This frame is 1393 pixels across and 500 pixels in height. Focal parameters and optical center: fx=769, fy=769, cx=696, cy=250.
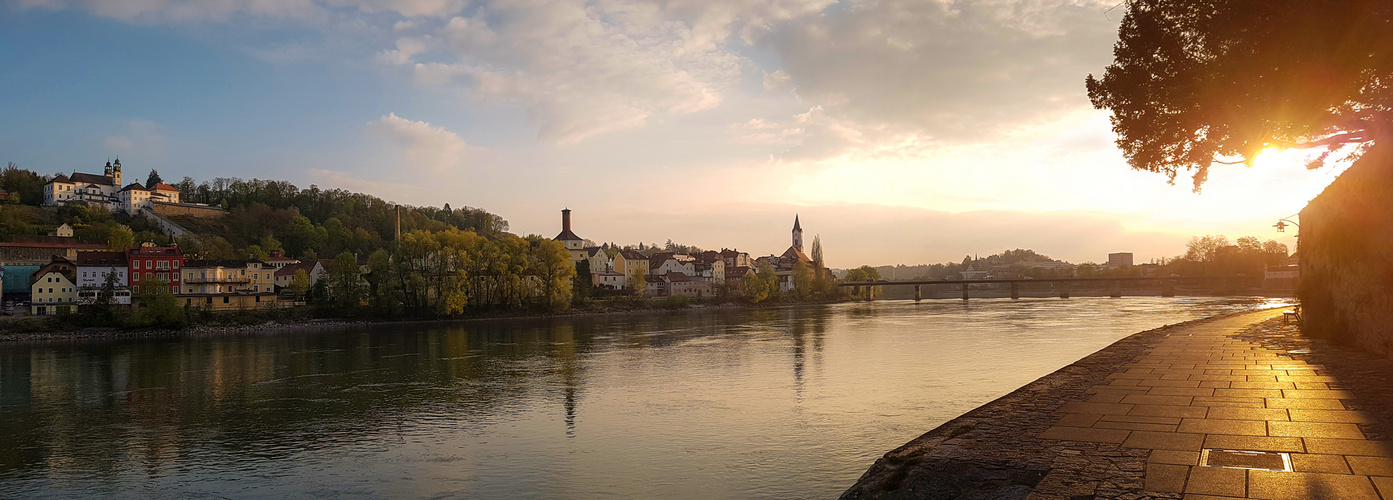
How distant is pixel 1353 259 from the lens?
50.0 ft

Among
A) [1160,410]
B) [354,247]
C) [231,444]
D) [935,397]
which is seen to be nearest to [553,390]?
[231,444]

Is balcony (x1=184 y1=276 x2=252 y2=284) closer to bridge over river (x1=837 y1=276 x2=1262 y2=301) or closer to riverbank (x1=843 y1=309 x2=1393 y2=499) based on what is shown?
riverbank (x1=843 y1=309 x2=1393 y2=499)

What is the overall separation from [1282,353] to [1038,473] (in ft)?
39.5

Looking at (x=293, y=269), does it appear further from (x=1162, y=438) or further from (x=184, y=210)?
(x=1162, y=438)

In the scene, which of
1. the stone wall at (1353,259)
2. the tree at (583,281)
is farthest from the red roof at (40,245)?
the stone wall at (1353,259)

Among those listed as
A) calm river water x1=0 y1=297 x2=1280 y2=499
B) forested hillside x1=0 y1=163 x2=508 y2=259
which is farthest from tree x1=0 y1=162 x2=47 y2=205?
calm river water x1=0 y1=297 x2=1280 y2=499

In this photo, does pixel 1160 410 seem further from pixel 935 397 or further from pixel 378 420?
pixel 378 420

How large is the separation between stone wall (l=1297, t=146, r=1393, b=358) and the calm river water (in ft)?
22.0

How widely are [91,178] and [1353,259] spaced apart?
139 m

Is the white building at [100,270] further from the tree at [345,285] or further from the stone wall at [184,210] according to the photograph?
the stone wall at [184,210]

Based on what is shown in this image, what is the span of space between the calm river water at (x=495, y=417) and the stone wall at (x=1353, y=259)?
6.69m

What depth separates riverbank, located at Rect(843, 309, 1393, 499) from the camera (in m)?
6.27

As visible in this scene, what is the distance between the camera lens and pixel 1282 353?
609 inches

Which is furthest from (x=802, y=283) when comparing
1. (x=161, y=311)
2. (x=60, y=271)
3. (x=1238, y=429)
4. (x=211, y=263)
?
(x=1238, y=429)
